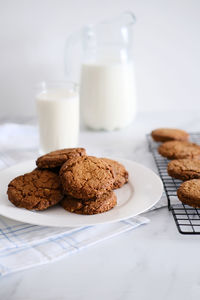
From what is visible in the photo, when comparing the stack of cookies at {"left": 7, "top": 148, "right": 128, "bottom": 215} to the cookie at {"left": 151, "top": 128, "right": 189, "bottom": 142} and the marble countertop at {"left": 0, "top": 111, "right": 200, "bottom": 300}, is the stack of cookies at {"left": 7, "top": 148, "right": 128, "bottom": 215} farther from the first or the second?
the cookie at {"left": 151, "top": 128, "right": 189, "bottom": 142}

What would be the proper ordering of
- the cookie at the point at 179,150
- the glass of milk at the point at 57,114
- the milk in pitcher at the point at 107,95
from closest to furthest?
the cookie at the point at 179,150, the glass of milk at the point at 57,114, the milk in pitcher at the point at 107,95

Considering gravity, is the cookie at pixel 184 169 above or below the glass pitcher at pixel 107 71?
below

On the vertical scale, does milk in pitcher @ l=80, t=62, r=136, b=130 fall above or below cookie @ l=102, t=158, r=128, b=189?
above

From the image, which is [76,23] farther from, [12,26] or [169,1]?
[169,1]

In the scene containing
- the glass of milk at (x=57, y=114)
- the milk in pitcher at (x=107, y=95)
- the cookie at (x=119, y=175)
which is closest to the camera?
the cookie at (x=119, y=175)

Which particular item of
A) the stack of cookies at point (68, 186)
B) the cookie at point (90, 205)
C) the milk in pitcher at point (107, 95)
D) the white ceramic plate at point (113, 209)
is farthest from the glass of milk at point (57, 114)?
the cookie at point (90, 205)

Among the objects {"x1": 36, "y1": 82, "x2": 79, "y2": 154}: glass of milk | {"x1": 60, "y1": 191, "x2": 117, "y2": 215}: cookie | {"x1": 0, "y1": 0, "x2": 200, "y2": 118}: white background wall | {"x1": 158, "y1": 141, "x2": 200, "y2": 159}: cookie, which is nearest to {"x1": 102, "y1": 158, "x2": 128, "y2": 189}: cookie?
{"x1": 60, "y1": 191, "x2": 117, "y2": 215}: cookie

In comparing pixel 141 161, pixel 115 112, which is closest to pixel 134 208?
pixel 141 161

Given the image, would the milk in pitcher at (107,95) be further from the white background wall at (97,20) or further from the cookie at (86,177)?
the cookie at (86,177)
